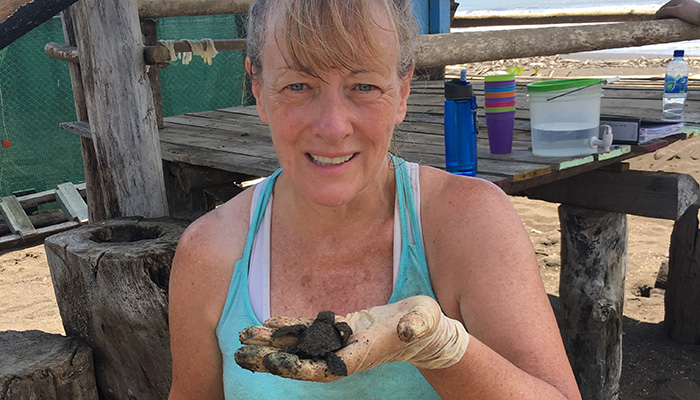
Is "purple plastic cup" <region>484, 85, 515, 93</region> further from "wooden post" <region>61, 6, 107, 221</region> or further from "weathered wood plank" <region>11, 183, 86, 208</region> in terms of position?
"weathered wood plank" <region>11, 183, 86, 208</region>

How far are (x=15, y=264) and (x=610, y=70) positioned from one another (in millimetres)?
12372

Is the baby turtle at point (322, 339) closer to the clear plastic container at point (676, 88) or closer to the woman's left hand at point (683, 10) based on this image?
the clear plastic container at point (676, 88)

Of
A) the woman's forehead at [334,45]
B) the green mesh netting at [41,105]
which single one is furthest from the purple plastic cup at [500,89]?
the green mesh netting at [41,105]

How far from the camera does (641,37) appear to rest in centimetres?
467

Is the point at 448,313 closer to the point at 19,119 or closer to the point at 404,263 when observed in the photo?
the point at 404,263

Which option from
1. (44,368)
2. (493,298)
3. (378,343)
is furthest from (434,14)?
(378,343)

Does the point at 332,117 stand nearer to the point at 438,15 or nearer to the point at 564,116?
the point at 564,116

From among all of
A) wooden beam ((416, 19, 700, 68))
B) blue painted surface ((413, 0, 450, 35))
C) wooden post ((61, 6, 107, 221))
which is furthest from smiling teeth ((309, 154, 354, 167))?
blue painted surface ((413, 0, 450, 35))

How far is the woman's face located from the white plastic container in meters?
1.70

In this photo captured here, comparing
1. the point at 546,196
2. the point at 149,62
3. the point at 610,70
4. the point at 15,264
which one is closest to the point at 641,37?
the point at 546,196

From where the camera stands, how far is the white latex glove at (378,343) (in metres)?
1.14

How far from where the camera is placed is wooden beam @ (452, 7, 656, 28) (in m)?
6.80

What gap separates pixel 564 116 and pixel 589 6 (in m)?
11.4

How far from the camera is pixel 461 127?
277 centimetres
